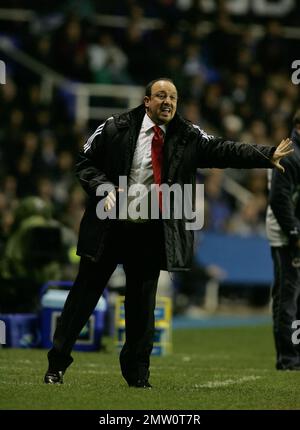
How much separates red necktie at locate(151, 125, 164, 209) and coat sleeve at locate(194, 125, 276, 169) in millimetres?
270

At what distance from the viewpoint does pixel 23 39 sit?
71.1ft

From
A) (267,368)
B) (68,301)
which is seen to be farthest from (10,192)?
(68,301)

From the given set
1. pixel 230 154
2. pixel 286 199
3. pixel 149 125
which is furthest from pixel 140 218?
pixel 286 199

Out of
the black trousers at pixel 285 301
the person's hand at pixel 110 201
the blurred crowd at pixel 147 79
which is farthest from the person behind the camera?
the blurred crowd at pixel 147 79

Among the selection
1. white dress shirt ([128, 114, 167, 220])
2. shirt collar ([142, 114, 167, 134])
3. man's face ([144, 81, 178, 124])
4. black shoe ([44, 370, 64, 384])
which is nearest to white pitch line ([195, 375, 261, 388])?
black shoe ([44, 370, 64, 384])

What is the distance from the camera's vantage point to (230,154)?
28.3 ft

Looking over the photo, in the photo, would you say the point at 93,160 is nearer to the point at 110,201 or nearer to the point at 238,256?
the point at 110,201

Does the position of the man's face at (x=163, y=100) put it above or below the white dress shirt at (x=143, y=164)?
above

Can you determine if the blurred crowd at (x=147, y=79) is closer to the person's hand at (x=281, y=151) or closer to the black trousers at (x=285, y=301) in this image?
the black trousers at (x=285, y=301)

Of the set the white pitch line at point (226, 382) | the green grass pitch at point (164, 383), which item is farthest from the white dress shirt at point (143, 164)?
the white pitch line at point (226, 382)

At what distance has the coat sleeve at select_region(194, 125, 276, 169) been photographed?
8.55 metres

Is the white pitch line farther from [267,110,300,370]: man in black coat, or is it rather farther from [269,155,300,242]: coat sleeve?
[269,155,300,242]: coat sleeve

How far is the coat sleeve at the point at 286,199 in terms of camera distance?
1074 cm

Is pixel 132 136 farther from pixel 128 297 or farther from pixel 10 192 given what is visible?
pixel 10 192
